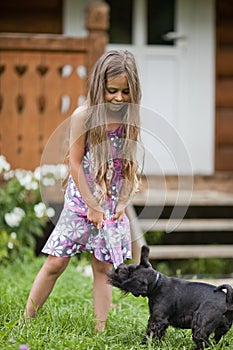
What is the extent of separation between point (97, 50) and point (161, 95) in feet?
7.52

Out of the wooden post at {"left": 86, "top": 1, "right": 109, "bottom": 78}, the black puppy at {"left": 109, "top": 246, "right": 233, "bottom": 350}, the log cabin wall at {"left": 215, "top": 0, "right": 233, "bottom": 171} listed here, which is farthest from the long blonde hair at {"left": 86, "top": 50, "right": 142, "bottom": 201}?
the log cabin wall at {"left": 215, "top": 0, "right": 233, "bottom": 171}

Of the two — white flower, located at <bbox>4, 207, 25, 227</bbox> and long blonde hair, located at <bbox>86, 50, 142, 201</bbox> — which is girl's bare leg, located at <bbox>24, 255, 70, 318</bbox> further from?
white flower, located at <bbox>4, 207, 25, 227</bbox>

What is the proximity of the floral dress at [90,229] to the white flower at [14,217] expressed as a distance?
7.17 feet

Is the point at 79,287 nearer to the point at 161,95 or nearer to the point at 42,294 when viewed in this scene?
the point at 42,294

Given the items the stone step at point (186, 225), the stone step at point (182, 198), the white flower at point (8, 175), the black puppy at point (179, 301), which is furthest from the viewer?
the stone step at point (182, 198)

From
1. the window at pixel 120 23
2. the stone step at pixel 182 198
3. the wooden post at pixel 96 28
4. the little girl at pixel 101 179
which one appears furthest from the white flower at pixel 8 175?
the window at pixel 120 23

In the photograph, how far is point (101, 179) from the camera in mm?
3607

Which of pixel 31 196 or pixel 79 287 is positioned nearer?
pixel 79 287

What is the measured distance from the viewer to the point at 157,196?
22.5ft

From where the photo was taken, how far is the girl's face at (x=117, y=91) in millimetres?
3521

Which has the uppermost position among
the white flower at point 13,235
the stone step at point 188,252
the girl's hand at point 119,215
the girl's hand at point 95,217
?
the girl's hand at point 95,217

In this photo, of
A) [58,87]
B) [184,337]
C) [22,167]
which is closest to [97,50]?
[58,87]

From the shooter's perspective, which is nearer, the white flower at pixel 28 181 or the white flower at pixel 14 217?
the white flower at pixel 14 217

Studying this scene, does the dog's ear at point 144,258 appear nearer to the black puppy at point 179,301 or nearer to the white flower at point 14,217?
the black puppy at point 179,301
